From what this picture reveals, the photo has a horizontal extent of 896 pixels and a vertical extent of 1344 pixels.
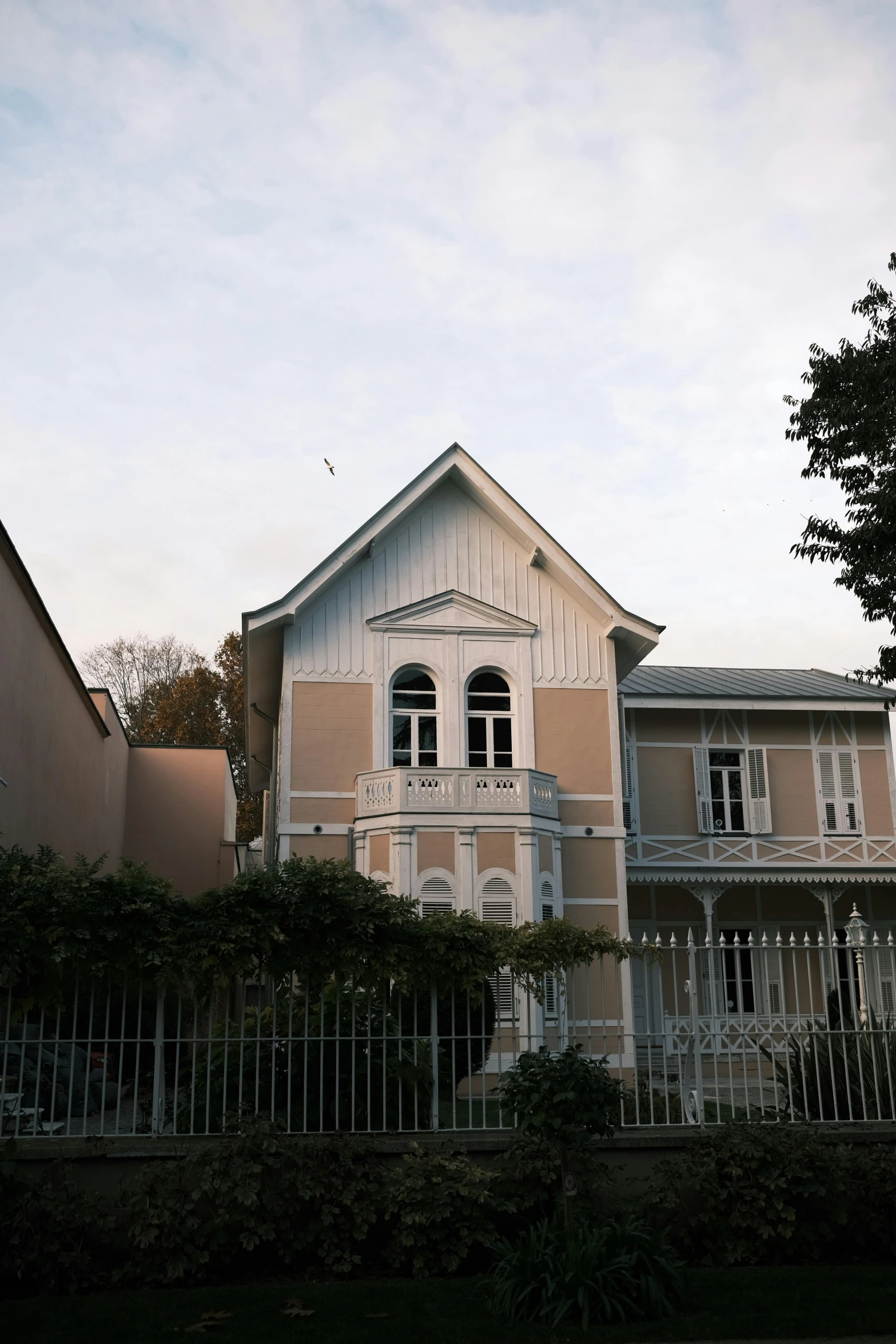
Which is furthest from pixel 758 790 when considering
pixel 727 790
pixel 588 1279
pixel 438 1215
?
pixel 588 1279

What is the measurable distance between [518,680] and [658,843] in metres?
5.49

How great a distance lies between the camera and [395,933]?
330 inches

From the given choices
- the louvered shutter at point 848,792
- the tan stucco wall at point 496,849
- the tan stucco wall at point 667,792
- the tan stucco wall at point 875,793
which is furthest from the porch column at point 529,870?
the tan stucco wall at point 875,793

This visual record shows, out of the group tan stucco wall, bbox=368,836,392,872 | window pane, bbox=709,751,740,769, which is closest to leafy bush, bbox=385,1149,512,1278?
tan stucco wall, bbox=368,836,392,872

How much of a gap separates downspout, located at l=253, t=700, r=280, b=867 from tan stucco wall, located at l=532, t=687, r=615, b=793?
4.70m

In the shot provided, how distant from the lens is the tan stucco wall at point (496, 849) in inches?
682

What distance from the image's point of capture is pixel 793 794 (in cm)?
2292

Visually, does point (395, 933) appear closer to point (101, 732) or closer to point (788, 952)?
point (101, 732)

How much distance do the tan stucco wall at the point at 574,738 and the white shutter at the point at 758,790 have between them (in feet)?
17.0

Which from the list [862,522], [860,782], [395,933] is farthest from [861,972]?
[860,782]

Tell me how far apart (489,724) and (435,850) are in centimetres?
251

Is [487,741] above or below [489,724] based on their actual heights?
below

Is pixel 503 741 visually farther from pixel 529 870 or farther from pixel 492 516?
pixel 492 516

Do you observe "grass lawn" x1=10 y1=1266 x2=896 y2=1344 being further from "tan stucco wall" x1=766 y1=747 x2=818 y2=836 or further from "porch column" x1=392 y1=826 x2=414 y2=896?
"tan stucco wall" x1=766 y1=747 x2=818 y2=836
